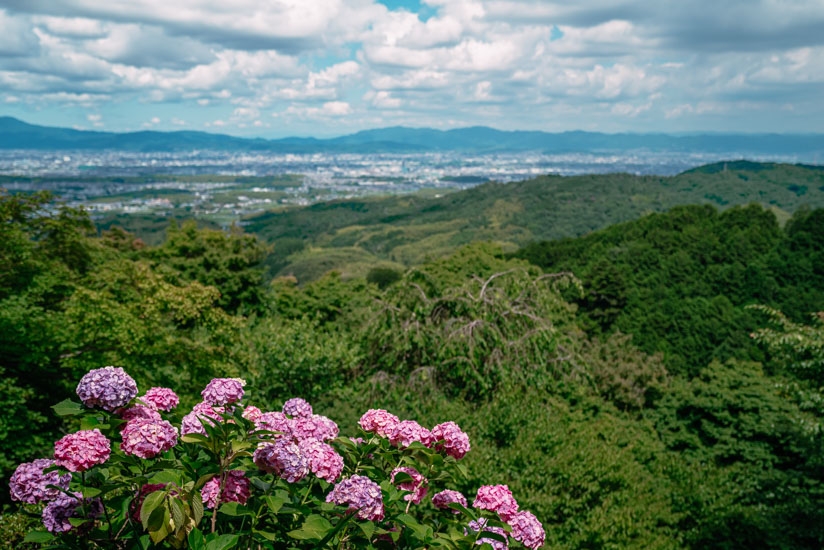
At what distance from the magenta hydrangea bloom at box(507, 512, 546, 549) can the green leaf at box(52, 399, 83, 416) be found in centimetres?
A: 188

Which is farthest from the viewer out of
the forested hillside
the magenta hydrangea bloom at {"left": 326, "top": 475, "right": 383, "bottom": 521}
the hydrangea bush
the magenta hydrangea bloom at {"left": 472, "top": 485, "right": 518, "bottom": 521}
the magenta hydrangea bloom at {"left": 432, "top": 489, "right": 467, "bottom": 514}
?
Answer: the forested hillside

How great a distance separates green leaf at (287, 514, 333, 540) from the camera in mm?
1893

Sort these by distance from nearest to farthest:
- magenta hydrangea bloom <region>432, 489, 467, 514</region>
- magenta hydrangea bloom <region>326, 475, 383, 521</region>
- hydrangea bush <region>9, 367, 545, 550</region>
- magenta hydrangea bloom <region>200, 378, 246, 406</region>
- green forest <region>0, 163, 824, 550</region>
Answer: hydrangea bush <region>9, 367, 545, 550</region>
magenta hydrangea bloom <region>326, 475, 383, 521</region>
magenta hydrangea bloom <region>200, 378, 246, 406</region>
magenta hydrangea bloom <region>432, 489, 467, 514</region>
green forest <region>0, 163, 824, 550</region>

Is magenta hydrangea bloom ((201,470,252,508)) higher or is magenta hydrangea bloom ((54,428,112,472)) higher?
magenta hydrangea bloom ((54,428,112,472))

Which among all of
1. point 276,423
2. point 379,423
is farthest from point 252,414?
point 379,423

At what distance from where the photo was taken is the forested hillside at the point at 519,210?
9988 cm

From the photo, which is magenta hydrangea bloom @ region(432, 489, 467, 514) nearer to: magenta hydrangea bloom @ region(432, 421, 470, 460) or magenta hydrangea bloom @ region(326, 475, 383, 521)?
magenta hydrangea bloom @ region(432, 421, 470, 460)

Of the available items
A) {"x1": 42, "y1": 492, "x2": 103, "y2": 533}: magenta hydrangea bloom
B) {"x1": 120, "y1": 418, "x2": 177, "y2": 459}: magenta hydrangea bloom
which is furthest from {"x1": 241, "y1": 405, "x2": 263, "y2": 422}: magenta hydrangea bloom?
{"x1": 42, "y1": 492, "x2": 103, "y2": 533}: magenta hydrangea bloom

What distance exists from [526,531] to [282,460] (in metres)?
1.18

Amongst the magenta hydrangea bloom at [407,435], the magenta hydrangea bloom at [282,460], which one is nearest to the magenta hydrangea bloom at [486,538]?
the magenta hydrangea bloom at [407,435]

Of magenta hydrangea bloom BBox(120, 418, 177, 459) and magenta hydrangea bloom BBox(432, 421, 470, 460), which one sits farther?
magenta hydrangea bloom BBox(432, 421, 470, 460)

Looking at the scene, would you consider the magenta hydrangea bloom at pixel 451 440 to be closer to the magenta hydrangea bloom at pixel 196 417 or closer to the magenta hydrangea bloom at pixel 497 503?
the magenta hydrangea bloom at pixel 497 503

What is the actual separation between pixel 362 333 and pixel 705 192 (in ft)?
446

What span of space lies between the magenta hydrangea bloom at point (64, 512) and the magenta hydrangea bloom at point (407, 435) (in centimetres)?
123
